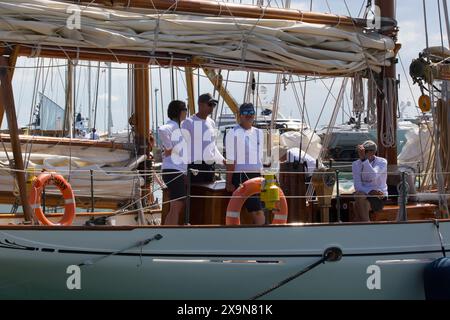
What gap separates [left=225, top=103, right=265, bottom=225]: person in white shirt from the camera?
795cm

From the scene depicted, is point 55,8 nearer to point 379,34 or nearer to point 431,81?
point 379,34

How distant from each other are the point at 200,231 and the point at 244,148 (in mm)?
1176

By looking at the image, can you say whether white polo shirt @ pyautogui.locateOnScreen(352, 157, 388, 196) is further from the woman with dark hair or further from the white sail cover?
the woman with dark hair

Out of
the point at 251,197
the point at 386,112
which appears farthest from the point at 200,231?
the point at 386,112

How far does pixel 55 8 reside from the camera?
771 centimetres

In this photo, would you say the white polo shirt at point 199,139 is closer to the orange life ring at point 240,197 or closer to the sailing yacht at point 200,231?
the sailing yacht at point 200,231

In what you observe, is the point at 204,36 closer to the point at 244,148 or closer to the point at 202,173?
the point at 244,148

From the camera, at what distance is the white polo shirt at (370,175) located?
8.54 m

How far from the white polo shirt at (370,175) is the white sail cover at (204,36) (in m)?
1.10

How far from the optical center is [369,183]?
337 inches

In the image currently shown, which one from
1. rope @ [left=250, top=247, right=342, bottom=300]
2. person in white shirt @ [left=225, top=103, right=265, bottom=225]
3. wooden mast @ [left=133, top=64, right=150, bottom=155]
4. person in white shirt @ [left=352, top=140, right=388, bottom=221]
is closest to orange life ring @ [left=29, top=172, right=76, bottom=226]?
person in white shirt @ [left=225, top=103, right=265, bottom=225]

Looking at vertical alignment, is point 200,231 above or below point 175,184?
below

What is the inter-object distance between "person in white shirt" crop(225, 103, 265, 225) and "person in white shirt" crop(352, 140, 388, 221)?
1.24 m
